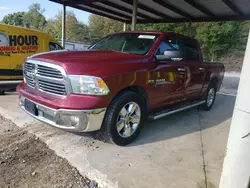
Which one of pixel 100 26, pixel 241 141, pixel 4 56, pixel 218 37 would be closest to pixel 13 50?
pixel 4 56

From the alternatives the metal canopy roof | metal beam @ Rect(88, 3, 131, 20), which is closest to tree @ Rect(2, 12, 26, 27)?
metal beam @ Rect(88, 3, 131, 20)

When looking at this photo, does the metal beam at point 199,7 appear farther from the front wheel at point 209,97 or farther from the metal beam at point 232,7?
the front wheel at point 209,97

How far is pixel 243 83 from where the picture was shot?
1.87 metres

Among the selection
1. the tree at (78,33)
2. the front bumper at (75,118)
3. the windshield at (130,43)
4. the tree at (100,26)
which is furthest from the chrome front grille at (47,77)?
the tree at (78,33)

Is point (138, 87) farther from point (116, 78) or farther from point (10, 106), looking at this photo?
point (10, 106)

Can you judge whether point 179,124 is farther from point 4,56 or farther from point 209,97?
point 4,56

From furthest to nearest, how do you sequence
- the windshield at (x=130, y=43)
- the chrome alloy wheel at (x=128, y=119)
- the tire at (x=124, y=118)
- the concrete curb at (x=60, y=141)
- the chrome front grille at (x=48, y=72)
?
1. the windshield at (x=130, y=43)
2. the chrome alloy wheel at (x=128, y=119)
3. the tire at (x=124, y=118)
4. the chrome front grille at (x=48, y=72)
5. the concrete curb at (x=60, y=141)

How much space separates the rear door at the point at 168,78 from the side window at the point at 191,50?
0.34 m

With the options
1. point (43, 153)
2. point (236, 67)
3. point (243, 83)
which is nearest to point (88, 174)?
point (43, 153)

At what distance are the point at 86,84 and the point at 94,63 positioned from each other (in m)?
0.33

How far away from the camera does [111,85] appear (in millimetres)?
2996

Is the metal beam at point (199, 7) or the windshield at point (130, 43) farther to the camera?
the metal beam at point (199, 7)

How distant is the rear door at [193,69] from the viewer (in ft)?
15.5

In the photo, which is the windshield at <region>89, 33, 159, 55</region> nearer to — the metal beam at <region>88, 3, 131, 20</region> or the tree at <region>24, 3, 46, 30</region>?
the metal beam at <region>88, 3, 131, 20</region>
